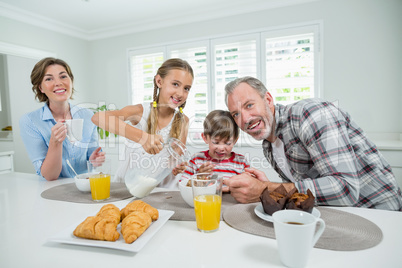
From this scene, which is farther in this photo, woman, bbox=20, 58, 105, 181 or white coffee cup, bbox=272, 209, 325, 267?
woman, bbox=20, 58, 105, 181

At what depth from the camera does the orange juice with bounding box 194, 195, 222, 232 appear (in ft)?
2.45

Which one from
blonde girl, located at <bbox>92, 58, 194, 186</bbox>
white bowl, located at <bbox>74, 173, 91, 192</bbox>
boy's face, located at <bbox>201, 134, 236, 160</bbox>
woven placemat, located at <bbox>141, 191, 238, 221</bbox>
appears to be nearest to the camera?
woven placemat, located at <bbox>141, 191, 238, 221</bbox>

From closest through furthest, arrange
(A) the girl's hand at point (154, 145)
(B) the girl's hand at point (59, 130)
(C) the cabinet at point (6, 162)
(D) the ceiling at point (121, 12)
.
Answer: (A) the girl's hand at point (154, 145), (B) the girl's hand at point (59, 130), (C) the cabinet at point (6, 162), (D) the ceiling at point (121, 12)

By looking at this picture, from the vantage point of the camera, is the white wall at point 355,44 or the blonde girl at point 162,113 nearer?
the blonde girl at point 162,113

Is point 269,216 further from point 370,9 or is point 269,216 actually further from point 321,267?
point 370,9

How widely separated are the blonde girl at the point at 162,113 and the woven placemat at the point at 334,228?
0.60m

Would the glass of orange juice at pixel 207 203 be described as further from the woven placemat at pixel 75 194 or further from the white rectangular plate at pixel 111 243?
the woven placemat at pixel 75 194

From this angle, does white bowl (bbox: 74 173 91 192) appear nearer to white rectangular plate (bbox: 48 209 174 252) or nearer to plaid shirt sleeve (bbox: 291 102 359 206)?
white rectangular plate (bbox: 48 209 174 252)

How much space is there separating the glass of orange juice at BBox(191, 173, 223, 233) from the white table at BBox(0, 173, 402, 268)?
1.1 inches

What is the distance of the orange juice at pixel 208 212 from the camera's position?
746 millimetres

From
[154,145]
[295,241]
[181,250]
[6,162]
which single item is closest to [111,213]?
[181,250]

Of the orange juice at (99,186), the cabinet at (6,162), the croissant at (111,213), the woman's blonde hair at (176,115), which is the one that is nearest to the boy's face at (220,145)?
the woman's blonde hair at (176,115)

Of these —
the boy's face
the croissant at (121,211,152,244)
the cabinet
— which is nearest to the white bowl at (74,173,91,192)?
the croissant at (121,211,152,244)

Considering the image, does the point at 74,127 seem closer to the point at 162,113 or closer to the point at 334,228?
the point at 162,113
